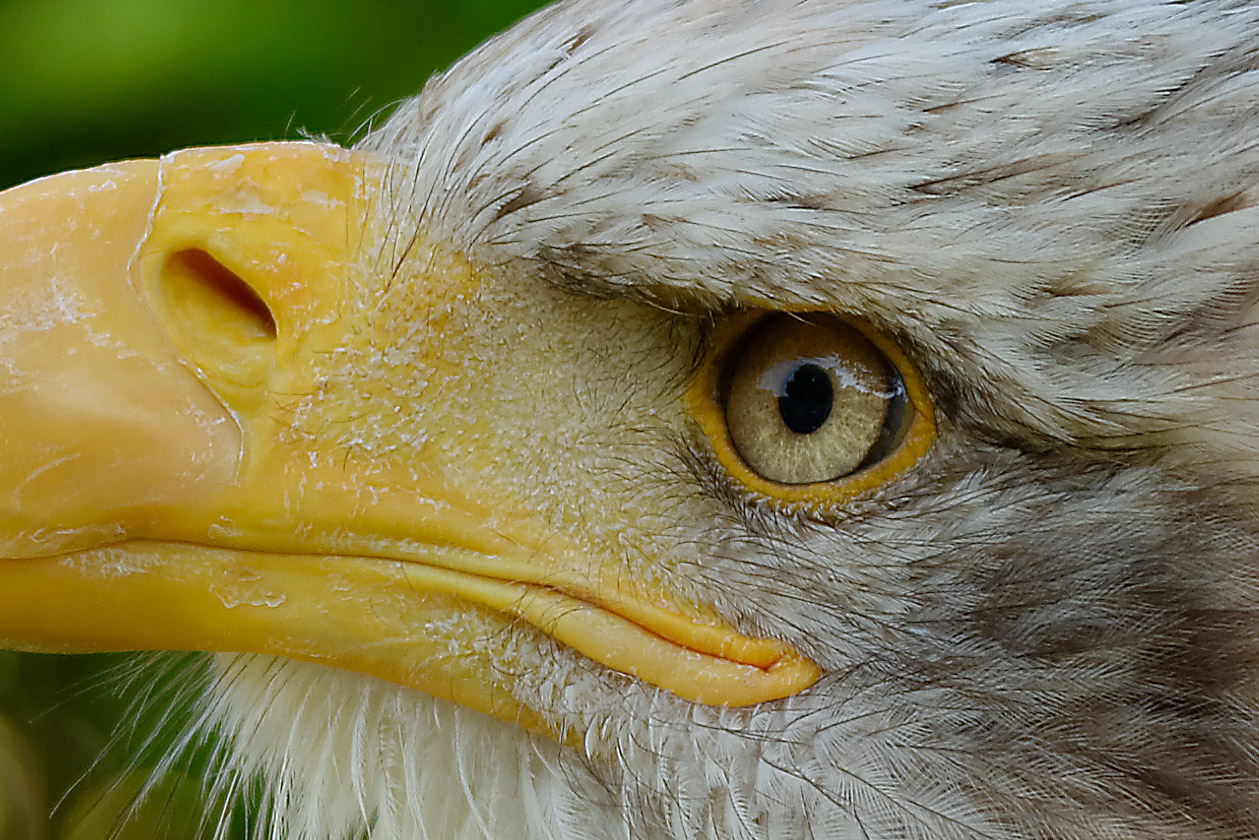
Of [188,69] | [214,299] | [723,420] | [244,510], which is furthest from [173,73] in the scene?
[723,420]

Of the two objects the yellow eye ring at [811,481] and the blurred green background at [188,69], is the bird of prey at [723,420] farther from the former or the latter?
the blurred green background at [188,69]

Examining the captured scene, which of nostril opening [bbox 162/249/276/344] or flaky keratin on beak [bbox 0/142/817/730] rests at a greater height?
nostril opening [bbox 162/249/276/344]

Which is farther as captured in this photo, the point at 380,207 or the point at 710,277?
the point at 380,207

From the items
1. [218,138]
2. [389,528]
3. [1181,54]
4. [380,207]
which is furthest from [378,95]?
[1181,54]

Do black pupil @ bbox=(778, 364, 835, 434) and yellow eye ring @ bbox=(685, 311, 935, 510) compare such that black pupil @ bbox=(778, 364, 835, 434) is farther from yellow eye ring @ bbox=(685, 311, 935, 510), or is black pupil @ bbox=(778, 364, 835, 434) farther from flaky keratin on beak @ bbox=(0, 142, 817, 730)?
flaky keratin on beak @ bbox=(0, 142, 817, 730)

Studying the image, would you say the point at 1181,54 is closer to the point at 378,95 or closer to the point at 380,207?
the point at 380,207

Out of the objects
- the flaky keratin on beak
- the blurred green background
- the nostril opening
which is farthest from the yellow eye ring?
Result: the blurred green background

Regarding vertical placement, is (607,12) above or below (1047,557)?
above

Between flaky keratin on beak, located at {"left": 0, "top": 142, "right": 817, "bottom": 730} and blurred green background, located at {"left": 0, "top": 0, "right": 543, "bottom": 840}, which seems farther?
blurred green background, located at {"left": 0, "top": 0, "right": 543, "bottom": 840}
